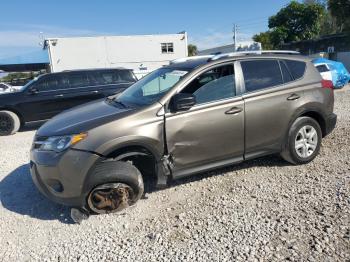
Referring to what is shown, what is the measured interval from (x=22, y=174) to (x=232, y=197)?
3.47 meters

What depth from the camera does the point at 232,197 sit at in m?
3.99

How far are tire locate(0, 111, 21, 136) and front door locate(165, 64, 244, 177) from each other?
6.67m

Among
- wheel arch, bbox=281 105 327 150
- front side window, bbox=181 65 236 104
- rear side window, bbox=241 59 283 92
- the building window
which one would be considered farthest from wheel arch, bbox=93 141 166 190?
the building window

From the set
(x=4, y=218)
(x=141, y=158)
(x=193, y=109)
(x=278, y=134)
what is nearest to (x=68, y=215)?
(x=4, y=218)

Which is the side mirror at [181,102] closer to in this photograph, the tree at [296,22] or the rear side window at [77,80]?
the rear side window at [77,80]

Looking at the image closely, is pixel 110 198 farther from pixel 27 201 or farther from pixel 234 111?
pixel 234 111

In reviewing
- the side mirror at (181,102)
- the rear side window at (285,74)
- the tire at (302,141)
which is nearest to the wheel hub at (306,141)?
the tire at (302,141)

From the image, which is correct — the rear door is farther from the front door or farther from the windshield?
the windshield

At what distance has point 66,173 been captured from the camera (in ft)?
11.4

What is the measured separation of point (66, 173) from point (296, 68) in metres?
3.60

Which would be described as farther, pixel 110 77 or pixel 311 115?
pixel 110 77

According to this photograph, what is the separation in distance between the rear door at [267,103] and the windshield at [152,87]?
0.98 metres

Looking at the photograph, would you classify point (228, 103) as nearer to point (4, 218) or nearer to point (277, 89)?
point (277, 89)

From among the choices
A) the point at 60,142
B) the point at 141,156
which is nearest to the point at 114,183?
the point at 141,156
